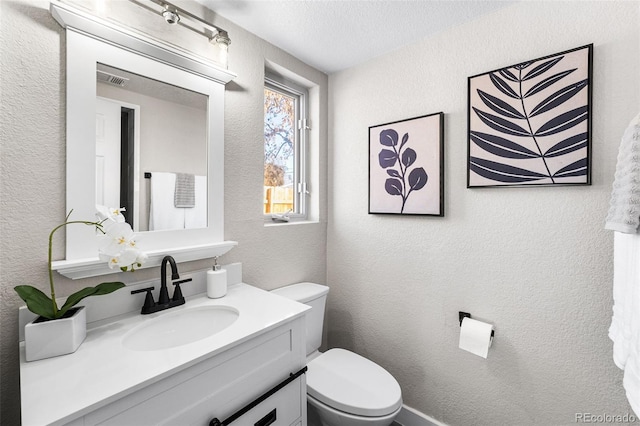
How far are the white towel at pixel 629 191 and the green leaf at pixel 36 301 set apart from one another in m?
1.75

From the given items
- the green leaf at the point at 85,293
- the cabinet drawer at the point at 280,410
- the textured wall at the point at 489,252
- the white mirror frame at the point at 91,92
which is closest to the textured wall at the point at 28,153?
the white mirror frame at the point at 91,92

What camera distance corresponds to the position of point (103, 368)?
785mm

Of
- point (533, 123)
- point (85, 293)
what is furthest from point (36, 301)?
point (533, 123)

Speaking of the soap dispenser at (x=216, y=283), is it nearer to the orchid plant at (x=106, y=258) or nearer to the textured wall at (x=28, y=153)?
the textured wall at (x=28, y=153)

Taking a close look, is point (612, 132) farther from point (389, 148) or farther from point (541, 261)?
point (389, 148)

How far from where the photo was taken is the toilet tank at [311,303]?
65.0 inches

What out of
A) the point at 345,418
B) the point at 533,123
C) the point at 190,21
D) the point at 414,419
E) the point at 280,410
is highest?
the point at 190,21

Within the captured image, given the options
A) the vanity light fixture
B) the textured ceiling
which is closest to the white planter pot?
the vanity light fixture

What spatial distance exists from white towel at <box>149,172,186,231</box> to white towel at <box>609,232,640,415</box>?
1651 millimetres

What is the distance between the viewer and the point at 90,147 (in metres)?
1.06

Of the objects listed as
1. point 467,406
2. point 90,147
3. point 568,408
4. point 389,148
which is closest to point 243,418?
point 90,147

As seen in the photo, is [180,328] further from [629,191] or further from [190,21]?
[629,191]

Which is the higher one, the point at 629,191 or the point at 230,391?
the point at 629,191

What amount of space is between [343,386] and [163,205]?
119 cm
